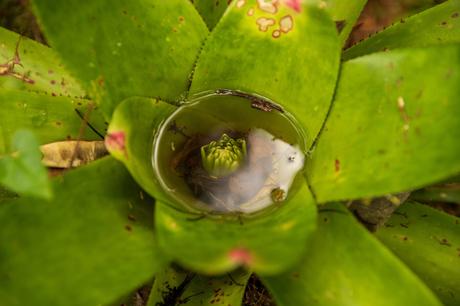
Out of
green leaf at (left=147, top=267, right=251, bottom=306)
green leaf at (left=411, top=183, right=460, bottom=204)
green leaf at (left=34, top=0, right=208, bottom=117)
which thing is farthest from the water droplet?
green leaf at (left=411, top=183, right=460, bottom=204)

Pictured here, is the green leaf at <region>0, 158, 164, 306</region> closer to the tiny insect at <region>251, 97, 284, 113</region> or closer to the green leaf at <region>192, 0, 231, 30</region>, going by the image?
the tiny insect at <region>251, 97, 284, 113</region>

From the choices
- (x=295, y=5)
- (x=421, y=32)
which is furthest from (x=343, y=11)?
(x=295, y=5)

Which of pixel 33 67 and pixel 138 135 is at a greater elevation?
pixel 138 135

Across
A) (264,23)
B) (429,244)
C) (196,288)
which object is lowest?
(196,288)

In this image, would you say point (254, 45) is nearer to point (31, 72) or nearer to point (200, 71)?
point (200, 71)

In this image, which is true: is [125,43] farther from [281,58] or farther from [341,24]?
[341,24]

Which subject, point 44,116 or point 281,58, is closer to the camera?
point 281,58
